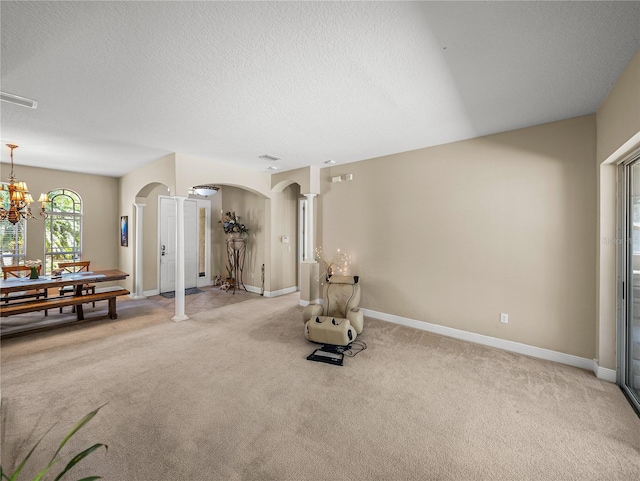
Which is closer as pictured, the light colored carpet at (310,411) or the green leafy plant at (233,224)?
the light colored carpet at (310,411)

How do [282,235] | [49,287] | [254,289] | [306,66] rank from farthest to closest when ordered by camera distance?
[254,289], [282,235], [49,287], [306,66]

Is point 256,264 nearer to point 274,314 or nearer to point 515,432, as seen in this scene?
point 274,314

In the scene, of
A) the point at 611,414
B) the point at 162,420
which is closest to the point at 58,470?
the point at 162,420

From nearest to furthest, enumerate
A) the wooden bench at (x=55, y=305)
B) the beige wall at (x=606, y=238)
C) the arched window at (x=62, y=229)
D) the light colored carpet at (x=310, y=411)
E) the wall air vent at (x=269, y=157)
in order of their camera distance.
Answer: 1. the light colored carpet at (x=310, y=411)
2. the beige wall at (x=606, y=238)
3. the wooden bench at (x=55, y=305)
4. the wall air vent at (x=269, y=157)
5. the arched window at (x=62, y=229)

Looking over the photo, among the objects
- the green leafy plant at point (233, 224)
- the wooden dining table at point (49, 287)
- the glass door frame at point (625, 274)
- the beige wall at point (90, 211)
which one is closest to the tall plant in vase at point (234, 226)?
the green leafy plant at point (233, 224)

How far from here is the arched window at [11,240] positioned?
17.1ft

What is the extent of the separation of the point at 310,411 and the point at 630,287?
10.3ft

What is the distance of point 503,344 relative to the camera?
3520 millimetres

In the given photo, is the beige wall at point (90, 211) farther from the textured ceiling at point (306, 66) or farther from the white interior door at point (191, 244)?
the textured ceiling at point (306, 66)

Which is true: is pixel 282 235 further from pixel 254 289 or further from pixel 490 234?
pixel 490 234

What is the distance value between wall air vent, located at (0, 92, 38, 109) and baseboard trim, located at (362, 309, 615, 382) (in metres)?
4.96

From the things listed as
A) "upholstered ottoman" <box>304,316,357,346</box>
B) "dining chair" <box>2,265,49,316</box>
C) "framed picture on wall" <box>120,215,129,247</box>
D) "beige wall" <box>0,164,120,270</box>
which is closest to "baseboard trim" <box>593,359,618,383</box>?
"upholstered ottoman" <box>304,316,357,346</box>

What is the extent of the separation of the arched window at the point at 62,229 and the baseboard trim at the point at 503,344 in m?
6.60

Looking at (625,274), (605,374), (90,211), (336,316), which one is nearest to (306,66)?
(336,316)
